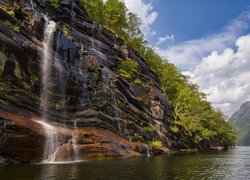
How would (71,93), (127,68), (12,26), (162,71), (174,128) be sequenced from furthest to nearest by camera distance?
1. (162,71)
2. (174,128)
3. (127,68)
4. (71,93)
5. (12,26)

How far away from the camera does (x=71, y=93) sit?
122 feet

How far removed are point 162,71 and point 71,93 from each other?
47027mm

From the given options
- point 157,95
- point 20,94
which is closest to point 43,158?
point 20,94

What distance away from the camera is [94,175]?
20.4 m

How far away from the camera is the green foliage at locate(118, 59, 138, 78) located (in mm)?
54000

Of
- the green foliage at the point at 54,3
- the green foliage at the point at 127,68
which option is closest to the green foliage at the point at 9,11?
the green foliage at the point at 54,3

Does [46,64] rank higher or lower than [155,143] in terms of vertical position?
A: higher

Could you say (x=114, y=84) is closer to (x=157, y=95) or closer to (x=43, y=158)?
(x=157, y=95)

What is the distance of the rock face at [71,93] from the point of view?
2827 centimetres

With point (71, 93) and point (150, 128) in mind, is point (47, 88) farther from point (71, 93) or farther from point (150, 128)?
point (150, 128)

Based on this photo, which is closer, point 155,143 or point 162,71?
point 155,143

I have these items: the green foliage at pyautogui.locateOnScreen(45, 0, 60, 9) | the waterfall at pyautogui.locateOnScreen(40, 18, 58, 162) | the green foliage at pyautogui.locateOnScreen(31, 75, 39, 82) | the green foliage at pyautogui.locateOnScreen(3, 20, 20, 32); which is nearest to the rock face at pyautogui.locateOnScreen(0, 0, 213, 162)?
the green foliage at pyautogui.locateOnScreen(3, 20, 20, 32)

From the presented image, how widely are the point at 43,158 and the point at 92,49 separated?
24.4 m

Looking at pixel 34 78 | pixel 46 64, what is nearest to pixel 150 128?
pixel 46 64
